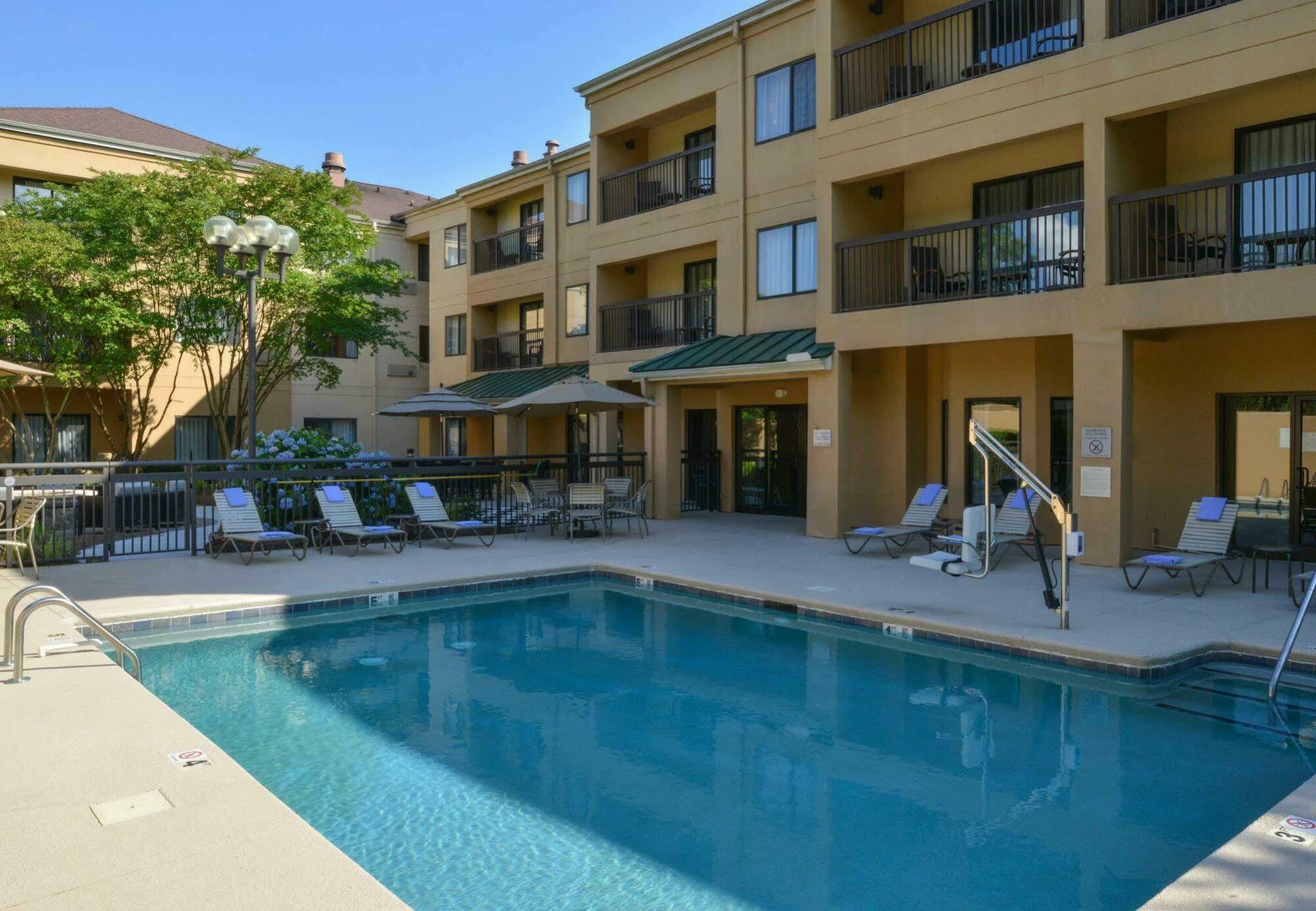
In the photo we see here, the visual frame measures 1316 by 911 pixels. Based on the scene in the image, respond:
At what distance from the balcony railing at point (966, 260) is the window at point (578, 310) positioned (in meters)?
9.58

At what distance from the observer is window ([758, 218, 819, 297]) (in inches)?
663

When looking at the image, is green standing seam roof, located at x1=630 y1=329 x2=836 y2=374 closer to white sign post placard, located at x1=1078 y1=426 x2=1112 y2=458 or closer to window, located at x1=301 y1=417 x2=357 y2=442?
white sign post placard, located at x1=1078 y1=426 x2=1112 y2=458

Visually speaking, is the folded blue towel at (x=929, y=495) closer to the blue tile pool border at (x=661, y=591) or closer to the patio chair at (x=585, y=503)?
the blue tile pool border at (x=661, y=591)

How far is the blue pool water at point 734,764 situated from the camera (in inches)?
182

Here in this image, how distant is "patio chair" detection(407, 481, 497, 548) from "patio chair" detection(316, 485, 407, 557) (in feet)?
1.66

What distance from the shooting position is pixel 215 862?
3752 millimetres

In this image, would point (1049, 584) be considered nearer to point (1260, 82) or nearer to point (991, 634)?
point (991, 634)

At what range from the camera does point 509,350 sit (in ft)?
87.9

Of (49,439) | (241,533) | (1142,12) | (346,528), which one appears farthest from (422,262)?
(1142,12)

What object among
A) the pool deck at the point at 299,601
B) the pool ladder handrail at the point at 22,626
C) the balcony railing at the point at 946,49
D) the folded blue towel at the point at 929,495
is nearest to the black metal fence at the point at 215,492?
the pool deck at the point at 299,601

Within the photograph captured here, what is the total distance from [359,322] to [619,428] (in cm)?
735

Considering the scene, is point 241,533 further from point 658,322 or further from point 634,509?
point 658,322

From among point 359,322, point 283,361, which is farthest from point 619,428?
point 283,361

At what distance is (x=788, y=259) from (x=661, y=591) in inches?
314
